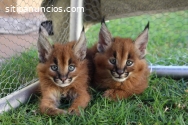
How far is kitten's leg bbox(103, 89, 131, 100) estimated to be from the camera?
193 centimetres

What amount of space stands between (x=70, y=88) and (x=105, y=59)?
0.91 feet

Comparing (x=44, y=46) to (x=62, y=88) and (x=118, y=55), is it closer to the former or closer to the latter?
(x=62, y=88)

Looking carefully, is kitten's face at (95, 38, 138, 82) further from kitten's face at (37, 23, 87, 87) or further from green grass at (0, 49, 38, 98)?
green grass at (0, 49, 38, 98)

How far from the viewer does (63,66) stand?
176 centimetres

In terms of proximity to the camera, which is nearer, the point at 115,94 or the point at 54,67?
the point at 54,67

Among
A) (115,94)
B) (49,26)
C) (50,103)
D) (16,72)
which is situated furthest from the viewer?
(49,26)

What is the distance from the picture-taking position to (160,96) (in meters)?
1.97

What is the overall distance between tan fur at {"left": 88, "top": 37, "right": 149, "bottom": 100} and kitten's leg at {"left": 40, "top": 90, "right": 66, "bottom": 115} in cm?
30

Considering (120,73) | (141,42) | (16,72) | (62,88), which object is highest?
(141,42)

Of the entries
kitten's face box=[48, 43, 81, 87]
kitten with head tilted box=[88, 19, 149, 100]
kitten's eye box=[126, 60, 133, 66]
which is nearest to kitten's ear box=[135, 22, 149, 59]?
kitten with head tilted box=[88, 19, 149, 100]

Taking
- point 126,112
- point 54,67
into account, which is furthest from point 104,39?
point 126,112

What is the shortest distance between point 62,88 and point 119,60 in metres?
0.38

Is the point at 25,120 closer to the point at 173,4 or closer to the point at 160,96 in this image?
the point at 160,96

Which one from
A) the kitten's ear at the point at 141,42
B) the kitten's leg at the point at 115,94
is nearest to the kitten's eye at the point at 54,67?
the kitten's leg at the point at 115,94
